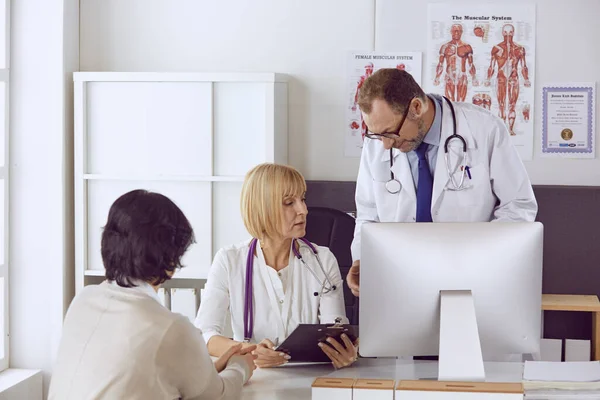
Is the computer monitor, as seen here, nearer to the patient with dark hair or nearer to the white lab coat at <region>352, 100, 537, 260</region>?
the patient with dark hair

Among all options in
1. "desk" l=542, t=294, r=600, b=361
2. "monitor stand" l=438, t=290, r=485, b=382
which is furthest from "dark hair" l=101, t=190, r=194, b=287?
"desk" l=542, t=294, r=600, b=361

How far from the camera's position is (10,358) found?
12.8 ft

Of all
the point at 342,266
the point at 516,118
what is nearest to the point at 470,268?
the point at 342,266

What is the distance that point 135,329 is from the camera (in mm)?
1690

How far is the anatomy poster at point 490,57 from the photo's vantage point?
372 cm

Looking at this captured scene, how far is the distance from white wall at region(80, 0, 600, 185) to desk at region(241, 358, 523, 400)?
1.63 metres

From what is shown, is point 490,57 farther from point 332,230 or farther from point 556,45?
point 332,230

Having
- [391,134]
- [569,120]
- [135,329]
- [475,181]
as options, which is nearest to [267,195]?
[391,134]

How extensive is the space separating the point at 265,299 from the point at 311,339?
400 millimetres

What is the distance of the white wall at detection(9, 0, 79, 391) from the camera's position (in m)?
3.76

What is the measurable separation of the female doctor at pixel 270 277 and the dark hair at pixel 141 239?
0.68 meters

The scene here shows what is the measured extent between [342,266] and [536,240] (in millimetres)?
1218

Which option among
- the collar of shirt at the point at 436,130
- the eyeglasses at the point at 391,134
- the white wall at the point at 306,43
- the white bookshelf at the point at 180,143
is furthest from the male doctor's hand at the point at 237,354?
the white wall at the point at 306,43

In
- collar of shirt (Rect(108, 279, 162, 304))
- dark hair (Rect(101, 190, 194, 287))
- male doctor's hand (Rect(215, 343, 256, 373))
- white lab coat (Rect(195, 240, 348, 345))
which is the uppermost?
dark hair (Rect(101, 190, 194, 287))
